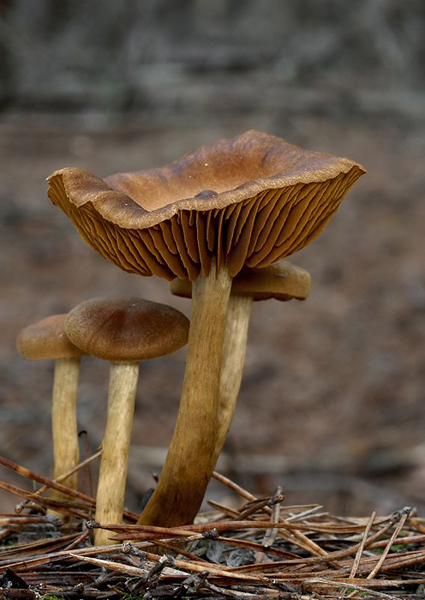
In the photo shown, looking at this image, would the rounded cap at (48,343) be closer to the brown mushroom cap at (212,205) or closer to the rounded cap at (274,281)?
the brown mushroom cap at (212,205)

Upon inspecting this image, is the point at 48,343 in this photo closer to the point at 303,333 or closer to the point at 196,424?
the point at 196,424

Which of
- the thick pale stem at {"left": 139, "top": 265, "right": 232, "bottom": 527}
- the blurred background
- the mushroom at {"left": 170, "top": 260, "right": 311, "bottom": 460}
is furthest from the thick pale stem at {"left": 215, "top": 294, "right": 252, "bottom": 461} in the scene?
the blurred background

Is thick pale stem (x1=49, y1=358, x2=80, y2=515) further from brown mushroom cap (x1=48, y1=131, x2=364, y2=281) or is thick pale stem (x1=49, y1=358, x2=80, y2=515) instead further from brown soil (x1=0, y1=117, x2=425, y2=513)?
brown soil (x1=0, y1=117, x2=425, y2=513)

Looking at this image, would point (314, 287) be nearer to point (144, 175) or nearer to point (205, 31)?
point (144, 175)

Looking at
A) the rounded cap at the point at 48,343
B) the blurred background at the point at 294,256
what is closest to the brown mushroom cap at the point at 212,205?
the rounded cap at the point at 48,343

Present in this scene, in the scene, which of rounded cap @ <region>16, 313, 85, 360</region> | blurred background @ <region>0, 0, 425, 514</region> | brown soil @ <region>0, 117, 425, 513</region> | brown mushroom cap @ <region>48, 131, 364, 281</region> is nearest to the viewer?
brown mushroom cap @ <region>48, 131, 364, 281</region>
